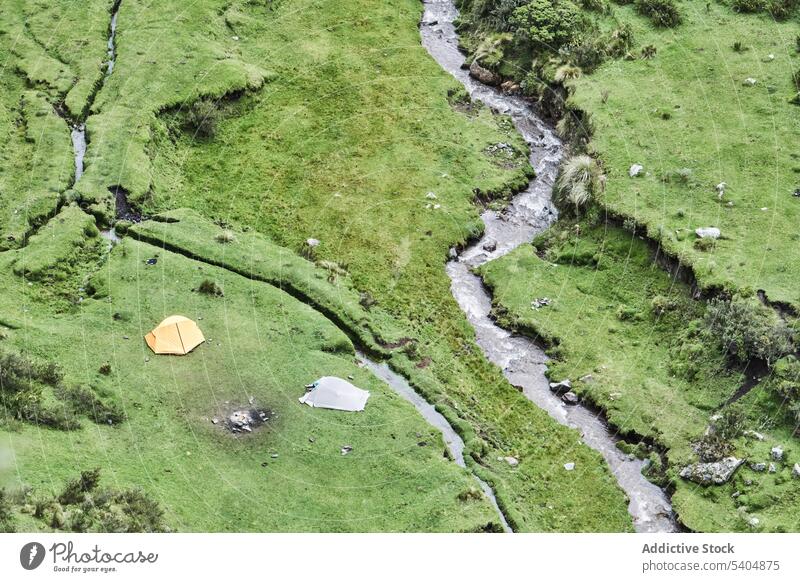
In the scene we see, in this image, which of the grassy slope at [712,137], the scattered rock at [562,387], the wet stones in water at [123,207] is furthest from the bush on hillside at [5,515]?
the grassy slope at [712,137]

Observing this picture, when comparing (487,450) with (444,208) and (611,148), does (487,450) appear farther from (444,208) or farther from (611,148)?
(611,148)

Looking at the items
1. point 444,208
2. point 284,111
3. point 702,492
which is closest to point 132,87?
point 284,111

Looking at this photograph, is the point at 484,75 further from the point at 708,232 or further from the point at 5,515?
the point at 5,515

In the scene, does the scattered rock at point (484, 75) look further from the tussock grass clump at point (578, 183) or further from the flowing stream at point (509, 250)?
the tussock grass clump at point (578, 183)

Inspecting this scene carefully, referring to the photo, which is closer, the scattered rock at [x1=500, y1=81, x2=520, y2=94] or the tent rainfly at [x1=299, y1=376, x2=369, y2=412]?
the tent rainfly at [x1=299, y1=376, x2=369, y2=412]

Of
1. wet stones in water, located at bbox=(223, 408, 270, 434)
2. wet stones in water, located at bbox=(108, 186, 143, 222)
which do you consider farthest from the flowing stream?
wet stones in water, located at bbox=(108, 186, 143, 222)

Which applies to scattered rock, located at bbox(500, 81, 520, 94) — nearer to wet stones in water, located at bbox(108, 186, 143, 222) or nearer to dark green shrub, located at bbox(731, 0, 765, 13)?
dark green shrub, located at bbox(731, 0, 765, 13)

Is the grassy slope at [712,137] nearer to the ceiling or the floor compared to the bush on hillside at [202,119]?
nearer to the ceiling
